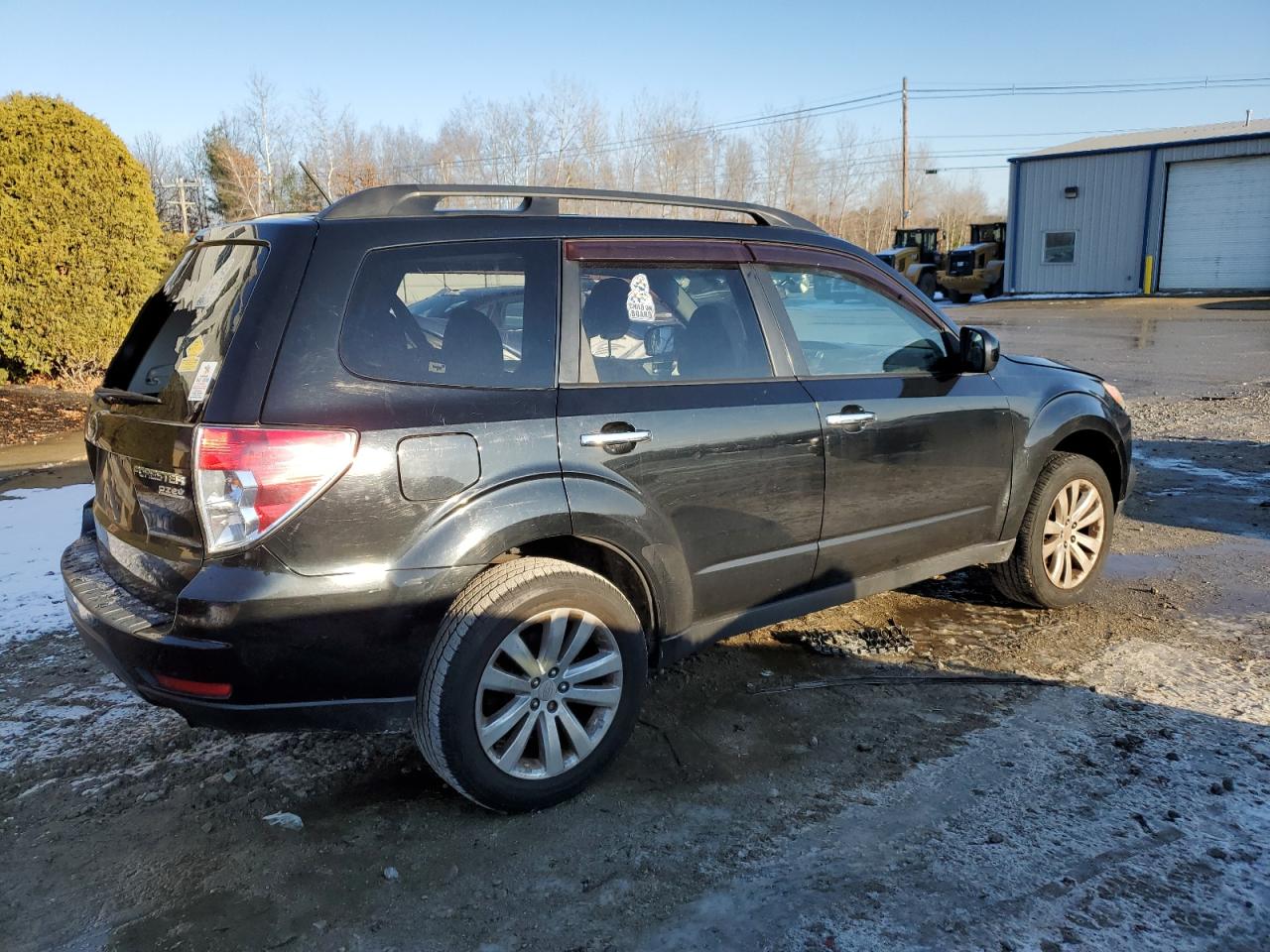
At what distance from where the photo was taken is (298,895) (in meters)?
Result: 2.69

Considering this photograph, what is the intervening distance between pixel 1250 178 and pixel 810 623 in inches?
1292

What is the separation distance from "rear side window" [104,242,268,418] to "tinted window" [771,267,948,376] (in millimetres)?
1985

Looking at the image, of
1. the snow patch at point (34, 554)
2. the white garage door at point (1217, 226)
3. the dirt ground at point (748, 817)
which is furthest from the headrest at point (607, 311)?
the white garage door at point (1217, 226)

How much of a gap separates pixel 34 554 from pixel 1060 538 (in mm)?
5577

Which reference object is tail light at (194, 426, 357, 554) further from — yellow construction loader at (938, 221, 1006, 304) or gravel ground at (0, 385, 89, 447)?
yellow construction loader at (938, 221, 1006, 304)

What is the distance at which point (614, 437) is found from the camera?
315 cm

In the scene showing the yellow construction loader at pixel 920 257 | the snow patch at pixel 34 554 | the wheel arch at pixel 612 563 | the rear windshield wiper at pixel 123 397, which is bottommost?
the snow patch at pixel 34 554

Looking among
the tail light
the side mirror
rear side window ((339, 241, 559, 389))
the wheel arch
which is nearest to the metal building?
the side mirror

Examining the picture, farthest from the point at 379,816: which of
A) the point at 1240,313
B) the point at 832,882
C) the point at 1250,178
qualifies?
the point at 1250,178

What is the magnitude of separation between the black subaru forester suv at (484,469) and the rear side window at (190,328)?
0.02 m

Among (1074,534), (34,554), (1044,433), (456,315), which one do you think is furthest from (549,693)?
(34,554)

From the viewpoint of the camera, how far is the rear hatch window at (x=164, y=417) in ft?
9.06

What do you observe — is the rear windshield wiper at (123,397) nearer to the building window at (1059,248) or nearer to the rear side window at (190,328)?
the rear side window at (190,328)

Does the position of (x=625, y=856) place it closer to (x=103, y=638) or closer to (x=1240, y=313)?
(x=103, y=638)
